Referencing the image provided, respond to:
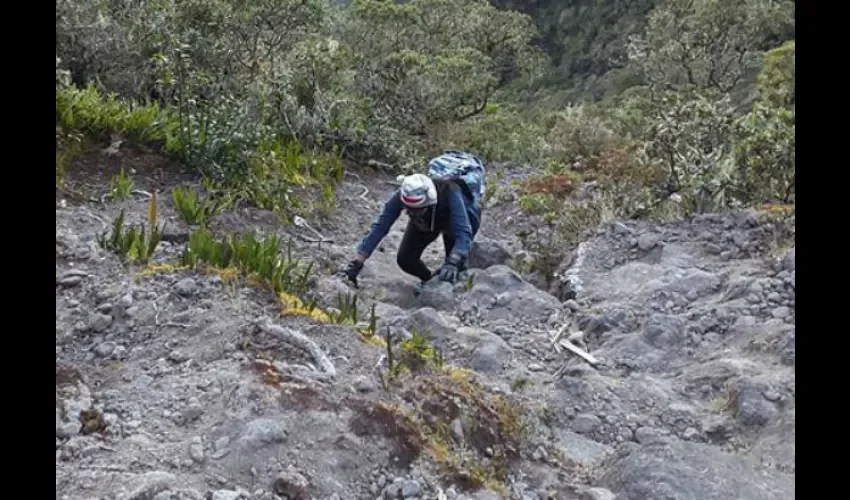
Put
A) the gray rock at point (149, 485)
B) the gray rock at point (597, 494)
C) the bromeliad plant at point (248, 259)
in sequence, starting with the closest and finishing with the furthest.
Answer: the gray rock at point (149, 485) < the gray rock at point (597, 494) < the bromeliad plant at point (248, 259)

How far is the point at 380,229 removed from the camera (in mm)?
6496

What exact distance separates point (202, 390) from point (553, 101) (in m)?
29.0

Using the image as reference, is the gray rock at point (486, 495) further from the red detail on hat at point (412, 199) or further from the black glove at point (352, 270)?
the red detail on hat at point (412, 199)

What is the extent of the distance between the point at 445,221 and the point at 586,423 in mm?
2794

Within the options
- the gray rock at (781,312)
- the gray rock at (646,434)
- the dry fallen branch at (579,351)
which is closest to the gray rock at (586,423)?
the gray rock at (646,434)

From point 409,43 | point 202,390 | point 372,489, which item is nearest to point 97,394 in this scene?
point 202,390

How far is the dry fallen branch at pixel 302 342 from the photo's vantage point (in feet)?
12.6

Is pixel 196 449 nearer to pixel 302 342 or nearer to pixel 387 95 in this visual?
pixel 302 342

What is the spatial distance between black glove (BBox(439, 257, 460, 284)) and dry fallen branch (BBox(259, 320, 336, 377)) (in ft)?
8.02

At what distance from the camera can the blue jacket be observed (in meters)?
6.49

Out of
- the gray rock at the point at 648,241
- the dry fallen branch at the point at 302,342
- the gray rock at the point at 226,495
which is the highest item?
the gray rock at the point at 226,495

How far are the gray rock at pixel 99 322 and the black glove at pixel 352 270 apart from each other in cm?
231

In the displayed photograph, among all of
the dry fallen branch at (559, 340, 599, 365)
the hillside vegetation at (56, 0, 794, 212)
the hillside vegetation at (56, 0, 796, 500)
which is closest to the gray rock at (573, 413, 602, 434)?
the hillside vegetation at (56, 0, 796, 500)
